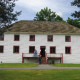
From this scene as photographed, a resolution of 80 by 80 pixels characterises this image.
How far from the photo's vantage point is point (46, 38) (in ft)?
131

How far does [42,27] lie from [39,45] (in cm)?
466

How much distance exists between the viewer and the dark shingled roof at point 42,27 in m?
40.3

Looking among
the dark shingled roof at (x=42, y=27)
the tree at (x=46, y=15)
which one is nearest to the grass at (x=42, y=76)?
the dark shingled roof at (x=42, y=27)

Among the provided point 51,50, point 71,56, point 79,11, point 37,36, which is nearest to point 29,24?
point 37,36

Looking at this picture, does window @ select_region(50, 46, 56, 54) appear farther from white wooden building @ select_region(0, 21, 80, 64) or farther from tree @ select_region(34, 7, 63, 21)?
tree @ select_region(34, 7, 63, 21)

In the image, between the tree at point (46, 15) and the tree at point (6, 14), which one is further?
the tree at point (46, 15)

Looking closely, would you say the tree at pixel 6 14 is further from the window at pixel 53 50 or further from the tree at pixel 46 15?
the tree at pixel 46 15

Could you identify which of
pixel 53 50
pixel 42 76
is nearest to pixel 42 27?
pixel 53 50

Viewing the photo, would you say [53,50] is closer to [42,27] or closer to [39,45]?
[39,45]

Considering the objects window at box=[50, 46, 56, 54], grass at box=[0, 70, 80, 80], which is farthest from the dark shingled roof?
grass at box=[0, 70, 80, 80]

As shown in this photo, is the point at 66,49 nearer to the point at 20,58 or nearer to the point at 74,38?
the point at 74,38

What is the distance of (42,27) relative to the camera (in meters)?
42.0

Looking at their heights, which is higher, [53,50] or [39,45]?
[39,45]

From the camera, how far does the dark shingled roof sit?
132 ft
